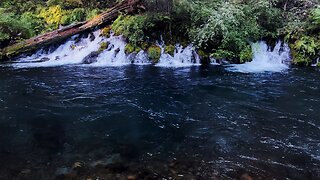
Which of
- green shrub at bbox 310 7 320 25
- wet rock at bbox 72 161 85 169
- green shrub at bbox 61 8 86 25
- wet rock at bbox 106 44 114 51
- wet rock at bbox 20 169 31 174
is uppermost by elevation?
green shrub at bbox 61 8 86 25

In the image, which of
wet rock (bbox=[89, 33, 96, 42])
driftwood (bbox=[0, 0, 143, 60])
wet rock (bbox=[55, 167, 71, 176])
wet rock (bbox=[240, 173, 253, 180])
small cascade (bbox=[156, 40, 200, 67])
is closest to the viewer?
wet rock (bbox=[240, 173, 253, 180])

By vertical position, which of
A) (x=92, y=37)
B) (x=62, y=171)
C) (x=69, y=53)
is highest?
(x=92, y=37)

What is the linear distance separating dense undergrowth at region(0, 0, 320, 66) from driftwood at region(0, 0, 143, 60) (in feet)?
1.84

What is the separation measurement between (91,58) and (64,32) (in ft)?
7.12

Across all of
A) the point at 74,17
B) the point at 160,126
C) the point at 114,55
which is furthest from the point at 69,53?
the point at 160,126

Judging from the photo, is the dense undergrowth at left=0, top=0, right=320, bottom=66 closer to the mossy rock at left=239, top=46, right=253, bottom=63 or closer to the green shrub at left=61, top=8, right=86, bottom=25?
the mossy rock at left=239, top=46, right=253, bottom=63

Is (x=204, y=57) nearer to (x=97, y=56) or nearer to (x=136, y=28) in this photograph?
(x=136, y=28)

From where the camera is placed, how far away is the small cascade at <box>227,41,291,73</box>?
50.0ft

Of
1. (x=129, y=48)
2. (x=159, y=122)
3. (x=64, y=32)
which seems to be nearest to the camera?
(x=159, y=122)

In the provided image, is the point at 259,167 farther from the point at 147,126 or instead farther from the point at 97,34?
the point at 97,34

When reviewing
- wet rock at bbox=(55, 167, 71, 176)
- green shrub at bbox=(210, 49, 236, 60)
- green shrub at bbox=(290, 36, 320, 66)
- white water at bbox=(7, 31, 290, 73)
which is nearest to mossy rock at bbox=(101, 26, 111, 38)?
white water at bbox=(7, 31, 290, 73)

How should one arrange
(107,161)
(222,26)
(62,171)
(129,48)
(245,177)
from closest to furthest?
(245,177)
(62,171)
(107,161)
(222,26)
(129,48)

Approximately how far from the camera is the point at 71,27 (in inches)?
687

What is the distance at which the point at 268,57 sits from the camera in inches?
630
